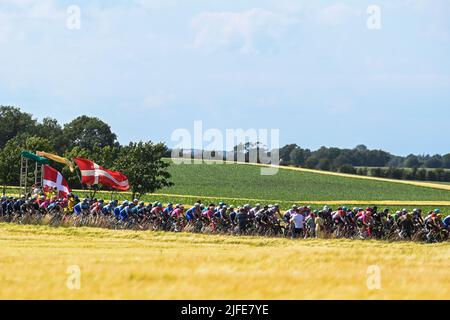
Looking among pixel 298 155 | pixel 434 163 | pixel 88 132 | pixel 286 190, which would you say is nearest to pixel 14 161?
pixel 286 190

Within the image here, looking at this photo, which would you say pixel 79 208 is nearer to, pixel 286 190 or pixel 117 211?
pixel 117 211

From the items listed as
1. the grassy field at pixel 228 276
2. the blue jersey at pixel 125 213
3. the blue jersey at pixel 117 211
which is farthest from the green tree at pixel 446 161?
the grassy field at pixel 228 276

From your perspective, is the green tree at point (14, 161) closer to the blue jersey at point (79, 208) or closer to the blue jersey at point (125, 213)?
the blue jersey at point (79, 208)

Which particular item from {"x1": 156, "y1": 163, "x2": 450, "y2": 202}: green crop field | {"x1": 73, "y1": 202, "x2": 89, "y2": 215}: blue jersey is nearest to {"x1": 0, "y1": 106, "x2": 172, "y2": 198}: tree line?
{"x1": 156, "y1": 163, "x2": 450, "y2": 202}: green crop field

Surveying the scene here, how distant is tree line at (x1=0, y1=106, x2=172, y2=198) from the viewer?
235 ft

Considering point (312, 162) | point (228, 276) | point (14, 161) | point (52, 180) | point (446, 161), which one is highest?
point (446, 161)

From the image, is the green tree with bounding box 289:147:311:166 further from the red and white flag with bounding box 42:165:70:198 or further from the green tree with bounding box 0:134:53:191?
the red and white flag with bounding box 42:165:70:198

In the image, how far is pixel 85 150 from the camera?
305 feet

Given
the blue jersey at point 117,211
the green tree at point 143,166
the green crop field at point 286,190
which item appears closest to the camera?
the blue jersey at point 117,211

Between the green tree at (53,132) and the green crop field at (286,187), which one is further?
the green tree at (53,132)

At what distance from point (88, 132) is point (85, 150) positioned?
1702 inches

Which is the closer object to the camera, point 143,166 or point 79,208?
point 79,208

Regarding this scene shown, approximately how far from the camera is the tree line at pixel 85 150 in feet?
235

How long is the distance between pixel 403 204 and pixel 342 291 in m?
61.6
